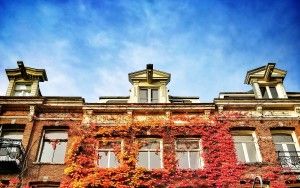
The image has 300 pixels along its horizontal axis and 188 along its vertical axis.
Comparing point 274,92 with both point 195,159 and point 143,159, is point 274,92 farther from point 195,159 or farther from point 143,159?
point 143,159

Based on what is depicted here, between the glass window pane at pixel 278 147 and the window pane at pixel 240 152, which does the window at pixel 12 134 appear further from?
the glass window pane at pixel 278 147

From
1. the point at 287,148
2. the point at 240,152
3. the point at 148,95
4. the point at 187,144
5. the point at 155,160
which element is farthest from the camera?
the point at 148,95

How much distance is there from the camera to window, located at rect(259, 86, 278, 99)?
2345 centimetres

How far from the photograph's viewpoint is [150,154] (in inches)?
800

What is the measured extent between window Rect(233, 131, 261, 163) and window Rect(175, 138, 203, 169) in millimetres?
2333

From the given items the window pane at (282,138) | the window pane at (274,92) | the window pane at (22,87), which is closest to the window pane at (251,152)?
the window pane at (282,138)

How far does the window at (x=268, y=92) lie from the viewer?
2345 centimetres

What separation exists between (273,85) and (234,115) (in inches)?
A: 172

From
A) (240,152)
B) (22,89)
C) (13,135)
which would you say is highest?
(22,89)

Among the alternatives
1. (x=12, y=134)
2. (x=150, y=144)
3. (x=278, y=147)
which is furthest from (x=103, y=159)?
(x=278, y=147)

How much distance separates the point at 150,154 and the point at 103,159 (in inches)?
108

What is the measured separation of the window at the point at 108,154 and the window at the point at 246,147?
23.3ft

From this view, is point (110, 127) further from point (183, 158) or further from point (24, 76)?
point (24, 76)

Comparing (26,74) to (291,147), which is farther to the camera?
(26,74)
